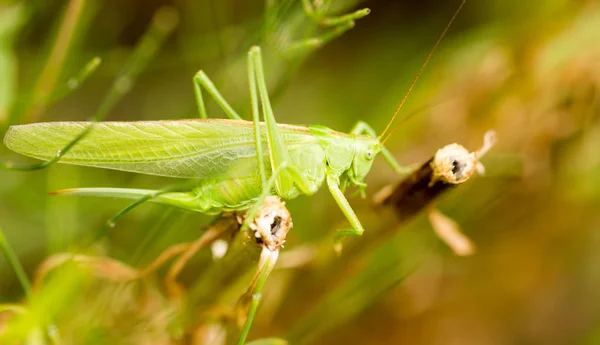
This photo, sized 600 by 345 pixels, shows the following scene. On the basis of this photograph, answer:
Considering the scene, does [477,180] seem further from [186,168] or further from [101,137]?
[101,137]

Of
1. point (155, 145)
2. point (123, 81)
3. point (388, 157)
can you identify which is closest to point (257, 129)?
point (155, 145)

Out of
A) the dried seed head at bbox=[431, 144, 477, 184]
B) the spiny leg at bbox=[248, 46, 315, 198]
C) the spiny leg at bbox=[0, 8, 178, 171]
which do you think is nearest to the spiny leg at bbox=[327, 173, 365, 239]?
the spiny leg at bbox=[248, 46, 315, 198]

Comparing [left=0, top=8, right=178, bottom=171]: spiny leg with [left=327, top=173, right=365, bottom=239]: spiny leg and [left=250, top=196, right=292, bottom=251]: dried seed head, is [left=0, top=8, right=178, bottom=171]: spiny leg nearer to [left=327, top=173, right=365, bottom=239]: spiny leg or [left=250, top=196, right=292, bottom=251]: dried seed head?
[left=250, top=196, right=292, bottom=251]: dried seed head

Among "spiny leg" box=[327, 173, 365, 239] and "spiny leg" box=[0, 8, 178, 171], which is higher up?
"spiny leg" box=[0, 8, 178, 171]

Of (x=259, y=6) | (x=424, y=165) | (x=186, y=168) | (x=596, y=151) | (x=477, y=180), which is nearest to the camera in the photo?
(x=424, y=165)

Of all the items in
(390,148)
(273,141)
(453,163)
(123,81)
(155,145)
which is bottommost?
(390,148)

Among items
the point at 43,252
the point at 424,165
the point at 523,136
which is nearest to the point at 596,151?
the point at 523,136

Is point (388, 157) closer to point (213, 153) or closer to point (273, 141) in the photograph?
point (273, 141)
